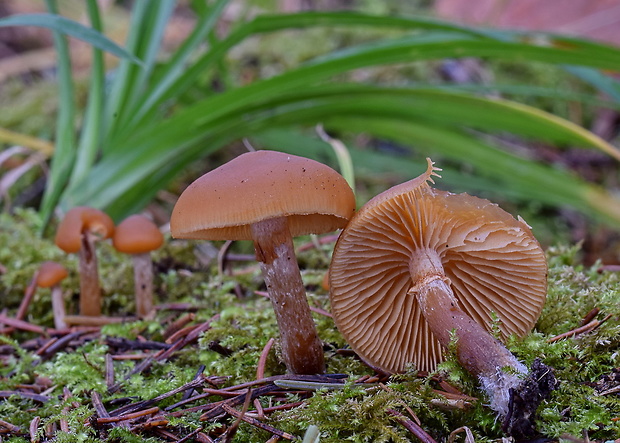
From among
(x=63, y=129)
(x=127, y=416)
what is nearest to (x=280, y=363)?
(x=127, y=416)

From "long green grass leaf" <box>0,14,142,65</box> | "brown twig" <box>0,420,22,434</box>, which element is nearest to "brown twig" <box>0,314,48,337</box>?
"brown twig" <box>0,420,22,434</box>

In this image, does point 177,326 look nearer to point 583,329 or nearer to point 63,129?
point 583,329

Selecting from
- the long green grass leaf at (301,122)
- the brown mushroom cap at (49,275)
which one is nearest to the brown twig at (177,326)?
the brown mushroom cap at (49,275)

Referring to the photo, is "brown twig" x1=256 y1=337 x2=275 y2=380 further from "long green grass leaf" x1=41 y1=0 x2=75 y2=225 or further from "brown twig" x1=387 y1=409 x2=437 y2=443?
"long green grass leaf" x1=41 y1=0 x2=75 y2=225

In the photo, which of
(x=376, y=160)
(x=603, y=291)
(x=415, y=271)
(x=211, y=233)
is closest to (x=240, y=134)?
(x=376, y=160)

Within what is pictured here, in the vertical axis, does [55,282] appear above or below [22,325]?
above

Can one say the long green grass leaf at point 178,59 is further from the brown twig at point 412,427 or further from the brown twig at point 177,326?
the brown twig at point 412,427

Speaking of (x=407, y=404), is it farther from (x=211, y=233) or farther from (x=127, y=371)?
(x=127, y=371)
